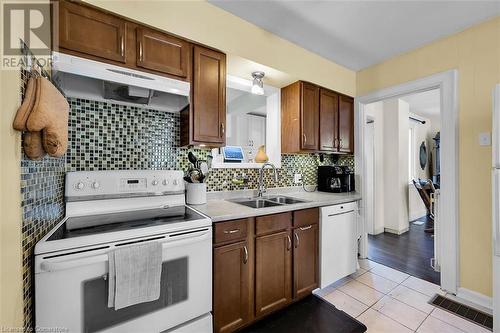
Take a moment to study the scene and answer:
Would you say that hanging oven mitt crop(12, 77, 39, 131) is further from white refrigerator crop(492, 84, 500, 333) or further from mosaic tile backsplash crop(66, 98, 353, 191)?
white refrigerator crop(492, 84, 500, 333)

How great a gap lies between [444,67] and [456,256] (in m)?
1.82

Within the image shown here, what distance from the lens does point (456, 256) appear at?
6.48ft

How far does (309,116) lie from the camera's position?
2406 millimetres

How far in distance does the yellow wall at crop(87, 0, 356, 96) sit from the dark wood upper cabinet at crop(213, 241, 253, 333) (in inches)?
62.9

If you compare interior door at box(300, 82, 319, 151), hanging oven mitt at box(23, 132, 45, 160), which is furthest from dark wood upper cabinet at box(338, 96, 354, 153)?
hanging oven mitt at box(23, 132, 45, 160)

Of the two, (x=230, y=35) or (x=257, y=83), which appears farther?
(x=257, y=83)

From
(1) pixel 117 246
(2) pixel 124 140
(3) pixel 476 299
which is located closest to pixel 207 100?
(2) pixel 124 140

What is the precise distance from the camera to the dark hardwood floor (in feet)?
8.02

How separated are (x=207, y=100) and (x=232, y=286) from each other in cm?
141

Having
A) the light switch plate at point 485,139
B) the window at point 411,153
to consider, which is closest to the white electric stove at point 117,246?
the light switch plate at point 485,139

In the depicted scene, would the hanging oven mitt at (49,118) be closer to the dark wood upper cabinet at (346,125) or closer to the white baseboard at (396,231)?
the dark wood upper cabinet at (346,125)

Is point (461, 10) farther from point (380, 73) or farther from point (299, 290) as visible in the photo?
point (299, 290)

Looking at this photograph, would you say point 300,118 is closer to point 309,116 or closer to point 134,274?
point 309,116

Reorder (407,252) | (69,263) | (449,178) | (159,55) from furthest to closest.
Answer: (407,252) → (449,178) → (159,55) → (69,263)
